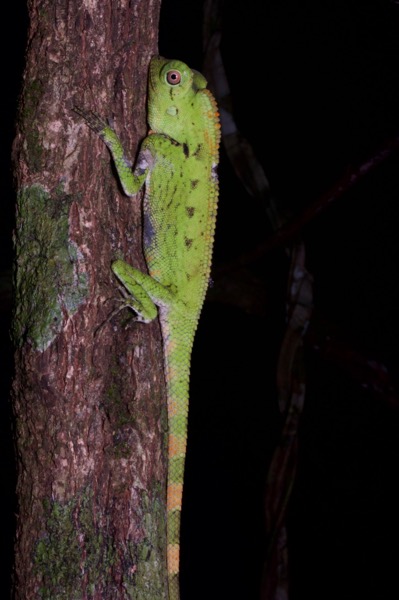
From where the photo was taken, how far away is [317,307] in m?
4.43

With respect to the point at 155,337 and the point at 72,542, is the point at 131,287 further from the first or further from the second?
the point at 72,542

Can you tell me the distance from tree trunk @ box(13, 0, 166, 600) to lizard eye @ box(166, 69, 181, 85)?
9.0 inches

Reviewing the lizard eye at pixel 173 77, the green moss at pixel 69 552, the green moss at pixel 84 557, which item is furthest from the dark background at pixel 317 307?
the green moss at pixel 69 552

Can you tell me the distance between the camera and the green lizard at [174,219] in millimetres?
2023

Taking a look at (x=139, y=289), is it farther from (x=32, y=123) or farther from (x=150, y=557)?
(x=150, y=557)

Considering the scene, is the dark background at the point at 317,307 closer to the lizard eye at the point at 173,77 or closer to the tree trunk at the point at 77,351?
the lizard eye at the point at 173,77

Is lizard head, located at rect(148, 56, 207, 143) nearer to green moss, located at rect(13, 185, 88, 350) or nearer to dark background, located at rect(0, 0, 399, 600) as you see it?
green moss, located at rect(13, 185, 88, 350)

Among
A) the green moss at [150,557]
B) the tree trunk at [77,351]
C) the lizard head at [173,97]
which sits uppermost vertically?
the lizard head at [173,97]

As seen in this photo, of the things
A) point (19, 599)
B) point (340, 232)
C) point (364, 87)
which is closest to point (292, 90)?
point (364, 87)

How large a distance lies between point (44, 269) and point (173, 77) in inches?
39.2

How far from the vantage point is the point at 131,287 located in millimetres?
1966

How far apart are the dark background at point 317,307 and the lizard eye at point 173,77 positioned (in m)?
2.10

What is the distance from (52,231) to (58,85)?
50cm

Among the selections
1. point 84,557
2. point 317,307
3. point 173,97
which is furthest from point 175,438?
point 317,307
